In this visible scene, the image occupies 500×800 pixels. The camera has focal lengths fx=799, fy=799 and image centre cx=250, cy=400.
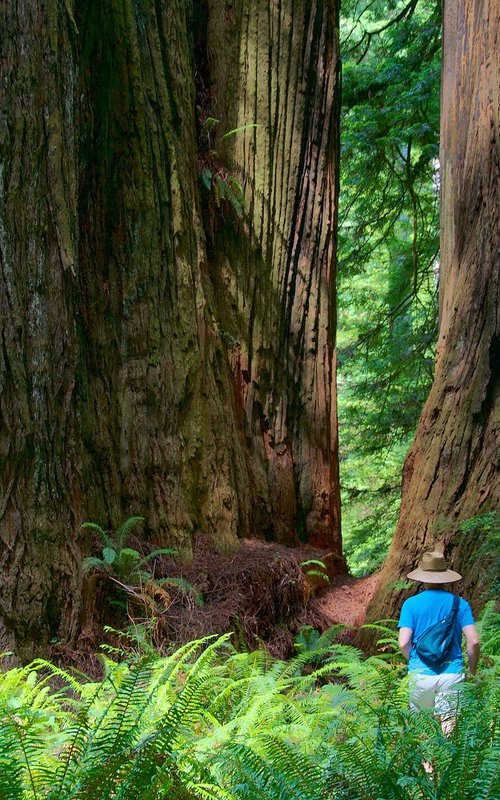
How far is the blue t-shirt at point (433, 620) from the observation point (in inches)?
178

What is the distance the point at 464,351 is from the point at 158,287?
2.62 m

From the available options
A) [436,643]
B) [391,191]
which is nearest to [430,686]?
[436,643]

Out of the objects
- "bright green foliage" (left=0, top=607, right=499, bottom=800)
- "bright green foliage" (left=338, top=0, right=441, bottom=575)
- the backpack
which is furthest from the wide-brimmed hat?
"bright green foliage" (left=338, top=0, right=441, bottom=575)

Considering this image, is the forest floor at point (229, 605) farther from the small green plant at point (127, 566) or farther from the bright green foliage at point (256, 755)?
the bright green foliage at point (256, 755)

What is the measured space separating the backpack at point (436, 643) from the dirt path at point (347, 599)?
94.3 inches

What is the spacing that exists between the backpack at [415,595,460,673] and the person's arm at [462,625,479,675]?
0.28ft

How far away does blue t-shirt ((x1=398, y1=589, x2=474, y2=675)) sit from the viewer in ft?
14.8

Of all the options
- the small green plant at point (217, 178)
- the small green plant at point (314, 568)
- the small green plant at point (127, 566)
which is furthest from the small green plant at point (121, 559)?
the small green plant at point (217, 178)

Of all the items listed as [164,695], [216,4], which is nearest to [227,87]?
[216,4]

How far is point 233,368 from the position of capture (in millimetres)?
7914

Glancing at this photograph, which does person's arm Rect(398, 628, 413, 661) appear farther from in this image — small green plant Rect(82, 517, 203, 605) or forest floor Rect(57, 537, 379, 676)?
small green plant Rect(82, 517, 203, 605)

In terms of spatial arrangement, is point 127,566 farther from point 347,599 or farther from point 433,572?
point 347,599

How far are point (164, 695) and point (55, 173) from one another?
3.56 metres

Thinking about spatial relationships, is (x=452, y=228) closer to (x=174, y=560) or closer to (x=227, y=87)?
(x=227, y=87)
